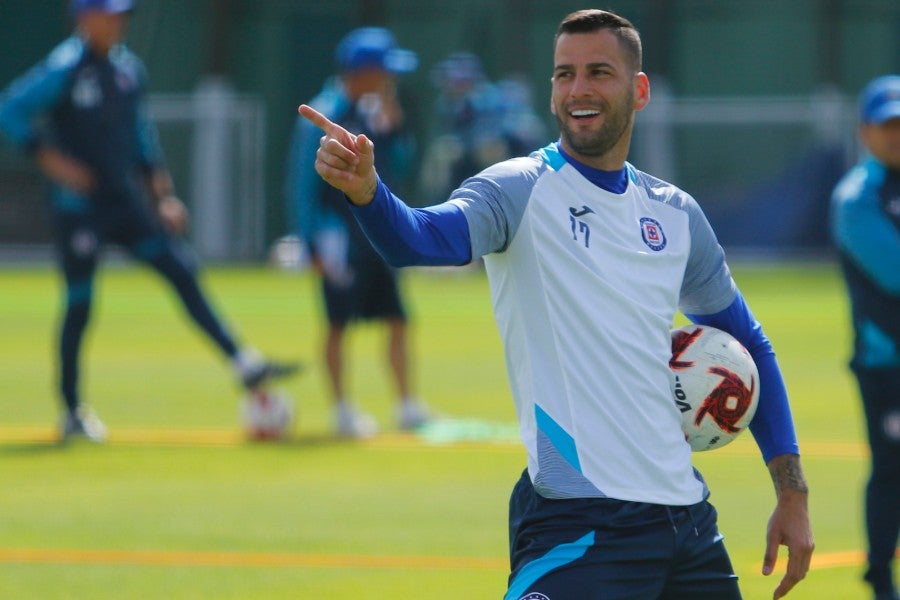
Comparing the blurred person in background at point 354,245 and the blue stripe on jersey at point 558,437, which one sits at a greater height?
the blue stripe on jersey at point 558,437

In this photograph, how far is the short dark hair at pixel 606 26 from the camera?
4.82 meters

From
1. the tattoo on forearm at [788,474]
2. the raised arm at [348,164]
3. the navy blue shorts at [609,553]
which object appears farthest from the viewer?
the tattoo on forearm at [788,474]

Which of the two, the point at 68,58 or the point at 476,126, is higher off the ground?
the point at 68,58

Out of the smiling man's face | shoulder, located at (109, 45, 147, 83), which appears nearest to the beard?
the smiling man's face

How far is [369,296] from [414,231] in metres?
7.72

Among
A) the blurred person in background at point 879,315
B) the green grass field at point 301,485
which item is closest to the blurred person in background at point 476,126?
the green grass field at point 301,485

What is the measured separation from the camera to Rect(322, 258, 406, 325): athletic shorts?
11930 millimetres

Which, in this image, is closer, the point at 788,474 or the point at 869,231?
the point at 788,474

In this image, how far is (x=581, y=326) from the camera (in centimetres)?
474

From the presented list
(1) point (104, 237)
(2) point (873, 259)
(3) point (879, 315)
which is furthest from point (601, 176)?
(1) point (104, 237)

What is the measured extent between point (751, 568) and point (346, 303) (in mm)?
4833

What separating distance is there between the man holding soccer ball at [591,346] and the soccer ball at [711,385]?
0.37 ft

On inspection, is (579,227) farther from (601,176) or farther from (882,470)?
(882,470)

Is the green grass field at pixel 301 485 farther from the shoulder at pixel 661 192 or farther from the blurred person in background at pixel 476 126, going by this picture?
the blurred person in background at pixel 476 126
